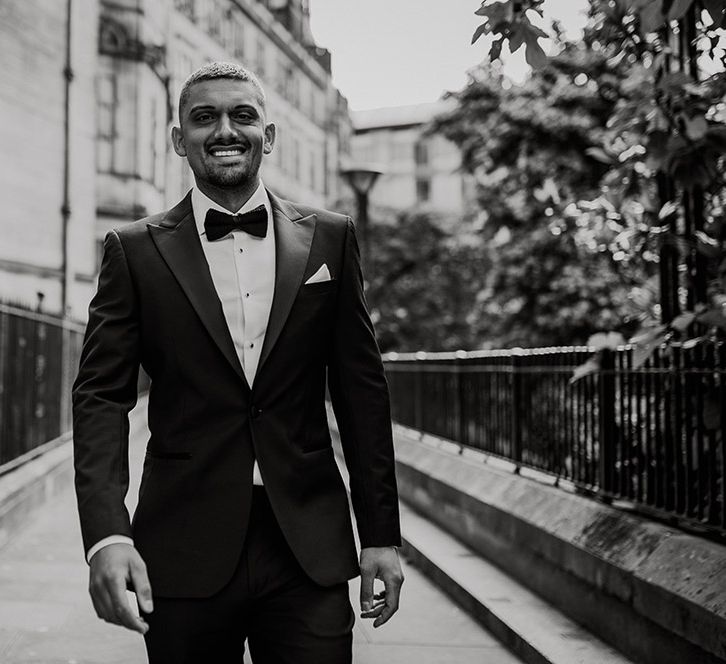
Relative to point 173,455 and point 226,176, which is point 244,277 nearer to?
point 226,176

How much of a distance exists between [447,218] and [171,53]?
25396mm

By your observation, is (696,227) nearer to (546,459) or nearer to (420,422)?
(546,459)

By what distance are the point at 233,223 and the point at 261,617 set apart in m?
0.91

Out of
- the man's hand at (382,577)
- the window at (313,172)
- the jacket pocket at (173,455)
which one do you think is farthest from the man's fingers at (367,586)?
the window at (313,172)

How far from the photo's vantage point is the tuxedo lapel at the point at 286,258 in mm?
2535

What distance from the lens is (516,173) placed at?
67.5 ft

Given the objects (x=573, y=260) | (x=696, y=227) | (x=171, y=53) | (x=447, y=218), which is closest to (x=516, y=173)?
(x=573, y=260)

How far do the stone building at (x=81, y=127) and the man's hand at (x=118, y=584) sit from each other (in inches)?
570

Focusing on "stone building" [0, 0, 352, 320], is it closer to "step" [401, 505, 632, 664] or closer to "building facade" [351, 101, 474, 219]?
"step" [401, 505, 632, 664]

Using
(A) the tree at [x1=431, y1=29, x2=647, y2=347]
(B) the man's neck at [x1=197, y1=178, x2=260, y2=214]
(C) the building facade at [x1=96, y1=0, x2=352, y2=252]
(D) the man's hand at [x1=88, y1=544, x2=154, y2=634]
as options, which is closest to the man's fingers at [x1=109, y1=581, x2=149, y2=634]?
(D) the man's hand at [x1=88, y1=544, x2=154, y2=634]

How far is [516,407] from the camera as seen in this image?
27.5ft

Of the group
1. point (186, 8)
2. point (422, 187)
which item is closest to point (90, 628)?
point (186, 8)


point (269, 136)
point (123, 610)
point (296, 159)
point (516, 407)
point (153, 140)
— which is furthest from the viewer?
point (296, 159)

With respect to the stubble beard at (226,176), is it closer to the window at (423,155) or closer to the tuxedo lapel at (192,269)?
the tuxedo lapel at (192,269)
